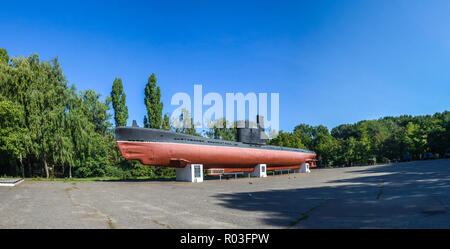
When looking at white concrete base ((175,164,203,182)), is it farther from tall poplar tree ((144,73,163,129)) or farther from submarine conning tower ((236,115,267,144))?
tall poplar tree ((144,73,163,129))

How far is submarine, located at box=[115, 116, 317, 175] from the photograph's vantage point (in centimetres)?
2098

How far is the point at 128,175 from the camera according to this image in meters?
40.1

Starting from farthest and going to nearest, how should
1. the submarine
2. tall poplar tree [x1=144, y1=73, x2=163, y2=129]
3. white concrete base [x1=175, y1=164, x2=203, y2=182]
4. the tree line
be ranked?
tall poplar tree [x1=144, y1=73, x2=163, y2=129], the tree line, white concrete base [x1=175, y1=164, x2=203, y2=182], the submarine

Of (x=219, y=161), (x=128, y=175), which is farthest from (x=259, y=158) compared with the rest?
(x=128, y=175)

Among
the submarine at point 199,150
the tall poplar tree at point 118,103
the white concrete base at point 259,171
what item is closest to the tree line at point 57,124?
the tall poplar tree at point 118,103

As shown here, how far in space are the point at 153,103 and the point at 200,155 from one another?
23.6 metres

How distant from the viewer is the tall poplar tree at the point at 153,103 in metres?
44.0

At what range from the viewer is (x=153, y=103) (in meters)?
44.6

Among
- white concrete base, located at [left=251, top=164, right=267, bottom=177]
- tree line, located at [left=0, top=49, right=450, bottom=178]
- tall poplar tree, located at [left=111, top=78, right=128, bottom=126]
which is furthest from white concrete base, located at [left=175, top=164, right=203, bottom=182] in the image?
tall poplar tree, located at [left=111, top=78, right=128, bottom=126]

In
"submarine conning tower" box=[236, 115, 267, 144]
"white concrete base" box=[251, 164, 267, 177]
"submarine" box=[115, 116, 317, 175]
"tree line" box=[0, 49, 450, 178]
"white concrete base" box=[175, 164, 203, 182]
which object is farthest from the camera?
"white concrete base" box=[251, 164, 267, 177]

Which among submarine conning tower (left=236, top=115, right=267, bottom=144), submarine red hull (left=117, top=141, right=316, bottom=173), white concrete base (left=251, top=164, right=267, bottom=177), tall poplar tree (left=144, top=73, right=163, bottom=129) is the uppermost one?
tall poplar tree (left=144, top=73, right=163, bottom=129)

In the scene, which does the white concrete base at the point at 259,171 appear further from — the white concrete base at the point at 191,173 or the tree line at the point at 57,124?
the tree line at the point at 57,124

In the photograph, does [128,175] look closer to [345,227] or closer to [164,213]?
[164,213]

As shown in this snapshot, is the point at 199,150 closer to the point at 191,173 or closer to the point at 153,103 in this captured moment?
the point at 191,173
